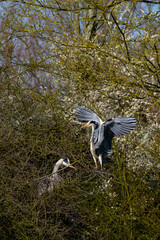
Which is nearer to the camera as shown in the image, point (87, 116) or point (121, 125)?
point (121, 125)

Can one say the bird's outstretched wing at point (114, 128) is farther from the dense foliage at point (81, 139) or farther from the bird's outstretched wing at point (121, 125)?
the dense foliage at point (81, 139)

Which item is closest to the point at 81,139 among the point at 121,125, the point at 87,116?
the point at 87,116

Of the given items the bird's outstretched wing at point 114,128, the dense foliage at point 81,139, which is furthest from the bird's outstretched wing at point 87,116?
the dense foliage at point 81,139

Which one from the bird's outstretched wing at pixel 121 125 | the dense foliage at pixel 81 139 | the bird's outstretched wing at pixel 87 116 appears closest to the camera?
the bird's outstretched wing at pixel 121 125

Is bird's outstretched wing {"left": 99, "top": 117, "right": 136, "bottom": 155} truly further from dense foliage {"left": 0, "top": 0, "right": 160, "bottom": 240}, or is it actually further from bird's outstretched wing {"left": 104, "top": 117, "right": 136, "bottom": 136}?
dense foliage {"left": 0, "top": 0, "right": 160, "bottom": 240}

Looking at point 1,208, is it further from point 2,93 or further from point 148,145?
point 148,145

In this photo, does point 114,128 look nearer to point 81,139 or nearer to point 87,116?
point 87,116

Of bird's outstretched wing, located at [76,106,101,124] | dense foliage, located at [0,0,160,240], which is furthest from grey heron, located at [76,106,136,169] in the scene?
dense foliage, located at [0,0,160,240]

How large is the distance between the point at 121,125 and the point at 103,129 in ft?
0.46

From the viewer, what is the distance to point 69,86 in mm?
4039

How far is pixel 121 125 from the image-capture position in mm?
2312

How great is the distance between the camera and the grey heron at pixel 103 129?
2293 mm

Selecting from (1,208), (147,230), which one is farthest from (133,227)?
(1,208)

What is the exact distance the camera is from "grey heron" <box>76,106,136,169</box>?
2.29m
